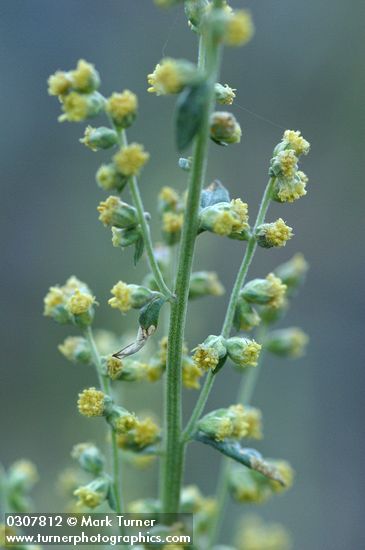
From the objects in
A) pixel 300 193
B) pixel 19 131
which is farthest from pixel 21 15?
pixel 300 193

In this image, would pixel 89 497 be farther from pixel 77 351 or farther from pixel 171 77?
pixel 171 77

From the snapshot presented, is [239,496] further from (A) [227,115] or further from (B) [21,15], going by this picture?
(B) [21,15]

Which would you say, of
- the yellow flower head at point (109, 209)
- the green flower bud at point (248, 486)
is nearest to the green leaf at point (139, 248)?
the yellow flower head at point (109, 209)

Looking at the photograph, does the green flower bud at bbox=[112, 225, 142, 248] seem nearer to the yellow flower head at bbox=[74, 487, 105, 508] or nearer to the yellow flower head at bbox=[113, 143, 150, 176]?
the yellow flower head at bbox=[113, 143, 150, 176]

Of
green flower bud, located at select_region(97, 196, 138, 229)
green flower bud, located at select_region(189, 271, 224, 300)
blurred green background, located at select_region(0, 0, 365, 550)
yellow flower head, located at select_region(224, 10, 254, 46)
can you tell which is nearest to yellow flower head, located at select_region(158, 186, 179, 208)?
green flower bud, located at select_region(189, 271, 224, 300)

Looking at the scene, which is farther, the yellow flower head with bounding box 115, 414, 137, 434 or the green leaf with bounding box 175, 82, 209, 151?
the yellow flower head with bounding box 115, 414, 137, 434

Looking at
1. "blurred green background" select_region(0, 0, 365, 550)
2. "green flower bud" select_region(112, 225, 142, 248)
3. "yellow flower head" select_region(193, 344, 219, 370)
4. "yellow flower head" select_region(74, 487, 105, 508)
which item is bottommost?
"yellow flower head" select_region(74, 487, 105, 508)
